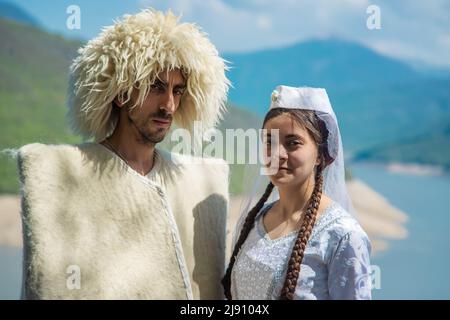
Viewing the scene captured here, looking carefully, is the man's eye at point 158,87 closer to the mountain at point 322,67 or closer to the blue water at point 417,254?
the blue water at point 417,254

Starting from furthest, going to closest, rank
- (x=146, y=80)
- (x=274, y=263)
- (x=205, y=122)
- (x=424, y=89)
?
(x=424, y=89)
(x=205, y=122)
(x=146, y=80)
(x=274, y=263)

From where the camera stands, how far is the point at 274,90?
77.4 inches

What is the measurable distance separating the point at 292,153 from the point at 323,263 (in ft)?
1.08

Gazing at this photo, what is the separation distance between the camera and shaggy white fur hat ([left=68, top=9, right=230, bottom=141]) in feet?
6.77

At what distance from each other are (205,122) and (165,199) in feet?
1.11

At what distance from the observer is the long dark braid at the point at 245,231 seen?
203 cm

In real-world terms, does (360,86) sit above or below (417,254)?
above

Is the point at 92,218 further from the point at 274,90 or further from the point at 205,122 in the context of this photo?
the point at 274,90

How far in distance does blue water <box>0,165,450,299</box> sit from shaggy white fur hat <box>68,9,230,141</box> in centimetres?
685

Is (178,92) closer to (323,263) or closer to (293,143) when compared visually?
(293,143)

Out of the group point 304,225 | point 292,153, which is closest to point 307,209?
point 304,225

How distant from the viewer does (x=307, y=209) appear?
188 centimetres

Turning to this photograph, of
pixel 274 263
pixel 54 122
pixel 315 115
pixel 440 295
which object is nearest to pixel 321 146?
pixel 315 115

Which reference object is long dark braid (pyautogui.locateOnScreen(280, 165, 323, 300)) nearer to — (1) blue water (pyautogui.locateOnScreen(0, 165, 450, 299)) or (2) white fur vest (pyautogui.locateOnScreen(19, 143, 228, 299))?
(2) white fur vest (pyautogui.locateOnScreen(19, 143, 228, 299))
